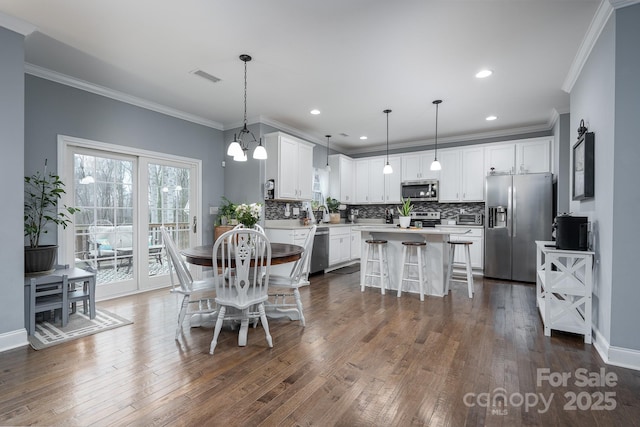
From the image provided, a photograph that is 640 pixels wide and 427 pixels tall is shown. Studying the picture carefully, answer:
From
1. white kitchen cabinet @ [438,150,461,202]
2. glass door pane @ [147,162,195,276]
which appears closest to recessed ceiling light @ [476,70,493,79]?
white kitchen cabinet @ [438,150,461,202]

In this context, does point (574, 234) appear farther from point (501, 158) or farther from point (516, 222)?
point (501, 158)

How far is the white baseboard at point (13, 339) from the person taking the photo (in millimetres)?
2455

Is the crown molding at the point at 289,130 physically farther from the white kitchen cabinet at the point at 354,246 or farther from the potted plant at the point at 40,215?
the potted plant at the point at 40,215

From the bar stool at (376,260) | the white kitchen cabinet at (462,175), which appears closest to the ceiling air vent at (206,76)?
the bar stool at (376,260)

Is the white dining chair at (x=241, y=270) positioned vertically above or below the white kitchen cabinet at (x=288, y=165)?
below

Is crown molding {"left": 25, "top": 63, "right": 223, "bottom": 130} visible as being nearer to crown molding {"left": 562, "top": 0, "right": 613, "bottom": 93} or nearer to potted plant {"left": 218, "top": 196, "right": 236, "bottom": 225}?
potted plant {"left": 218, "top": 196, "right": 236, "bottom": 225}

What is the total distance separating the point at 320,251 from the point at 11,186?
157 inches

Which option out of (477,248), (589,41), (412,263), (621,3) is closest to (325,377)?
(412,263)

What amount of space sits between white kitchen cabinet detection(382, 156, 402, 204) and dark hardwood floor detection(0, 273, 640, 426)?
12.3ft

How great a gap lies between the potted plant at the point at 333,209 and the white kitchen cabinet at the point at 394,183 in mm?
1098

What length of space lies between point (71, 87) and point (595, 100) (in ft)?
17.7

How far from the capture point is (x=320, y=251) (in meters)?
5.47

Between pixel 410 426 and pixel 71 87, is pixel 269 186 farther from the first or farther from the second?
pixel 410 426

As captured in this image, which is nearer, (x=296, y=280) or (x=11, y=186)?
Result: (x=11, y=186)
